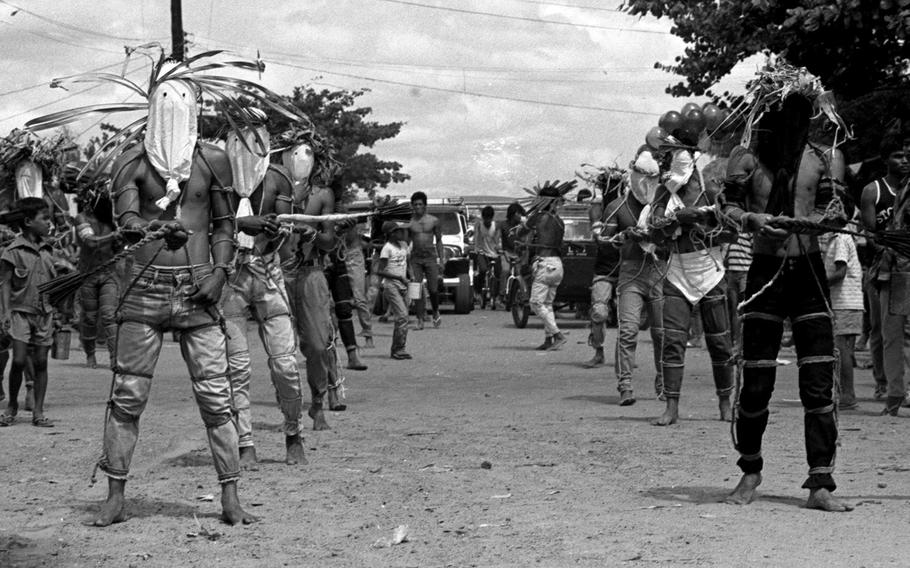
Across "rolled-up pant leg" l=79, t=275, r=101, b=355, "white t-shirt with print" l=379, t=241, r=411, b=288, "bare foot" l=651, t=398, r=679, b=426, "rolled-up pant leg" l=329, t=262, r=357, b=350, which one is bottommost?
"bare foot" l=651, t=398, r=679, b=426

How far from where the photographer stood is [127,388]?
23.1 ft

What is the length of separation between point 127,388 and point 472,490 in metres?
2.06

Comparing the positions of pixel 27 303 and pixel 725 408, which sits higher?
pixel 27 303

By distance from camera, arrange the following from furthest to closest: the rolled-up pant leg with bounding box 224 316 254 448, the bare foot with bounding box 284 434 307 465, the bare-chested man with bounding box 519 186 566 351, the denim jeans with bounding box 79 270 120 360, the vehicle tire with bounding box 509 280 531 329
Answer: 1. the vehicle tire with bounding box 509 280 531 329
2. the bare-chested man with bounding box 519 186 566 351
3. the denim jeans with bounding box 79 270 120 360
4. the bare foot with bounding box 284 434 307 465
5. the rolled-up pant leg with bounding box 224 316 254 448

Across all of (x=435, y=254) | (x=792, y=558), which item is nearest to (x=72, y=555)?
(x=792, y=558)

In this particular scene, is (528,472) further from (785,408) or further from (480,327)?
(480,327)

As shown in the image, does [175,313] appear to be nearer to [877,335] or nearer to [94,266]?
[94,266]

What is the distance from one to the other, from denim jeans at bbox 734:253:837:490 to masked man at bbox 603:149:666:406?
475 centimetres

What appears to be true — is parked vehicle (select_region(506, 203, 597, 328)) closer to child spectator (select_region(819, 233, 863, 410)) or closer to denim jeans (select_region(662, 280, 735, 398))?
child spectator (select_region(819, 233, 863, 410))

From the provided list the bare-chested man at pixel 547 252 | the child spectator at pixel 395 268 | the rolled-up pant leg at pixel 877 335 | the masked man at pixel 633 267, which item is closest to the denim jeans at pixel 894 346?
the rolled-up pant leg at pixel 877 335

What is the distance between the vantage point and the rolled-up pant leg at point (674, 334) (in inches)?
422

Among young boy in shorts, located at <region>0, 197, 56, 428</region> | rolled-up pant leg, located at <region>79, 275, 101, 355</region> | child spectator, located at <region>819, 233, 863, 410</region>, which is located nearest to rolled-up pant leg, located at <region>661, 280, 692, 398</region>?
child spectator, located at <region>819, 233, 863, 410</region>

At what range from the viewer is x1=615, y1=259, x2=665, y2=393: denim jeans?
12297 mm

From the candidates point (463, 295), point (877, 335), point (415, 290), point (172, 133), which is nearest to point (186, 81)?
point (172, 133)
